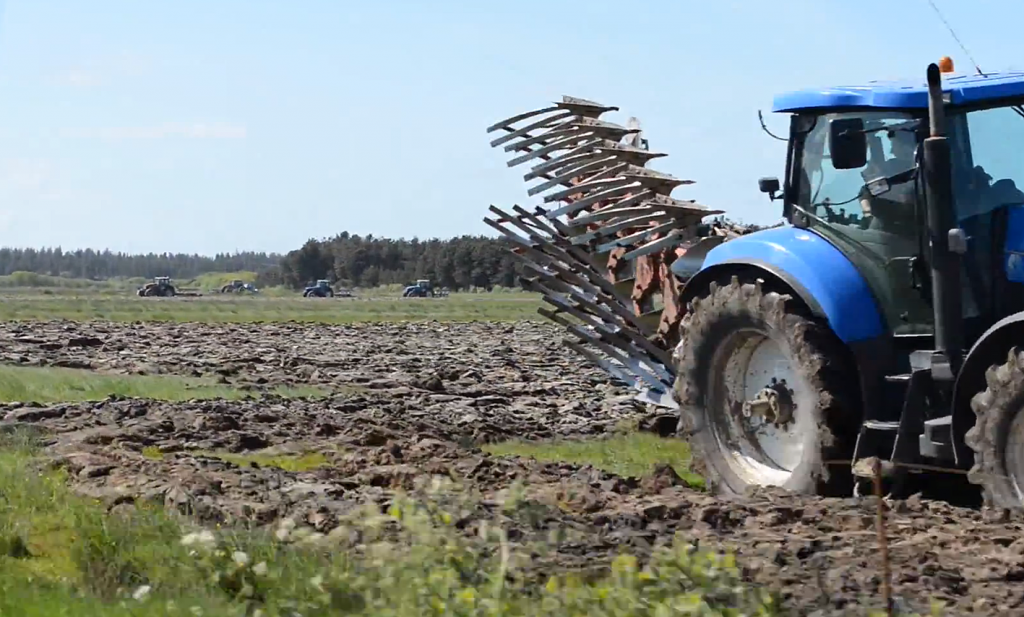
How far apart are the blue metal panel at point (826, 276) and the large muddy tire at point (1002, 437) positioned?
1.16 m

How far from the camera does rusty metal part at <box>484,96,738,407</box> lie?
1271 cm

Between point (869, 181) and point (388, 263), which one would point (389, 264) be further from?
point (869, 181)

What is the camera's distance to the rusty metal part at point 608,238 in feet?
41.7

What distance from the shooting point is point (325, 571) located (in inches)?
229

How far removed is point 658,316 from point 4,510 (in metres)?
6.25

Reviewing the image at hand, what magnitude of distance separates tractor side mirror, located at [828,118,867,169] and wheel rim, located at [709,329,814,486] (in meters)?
1.26

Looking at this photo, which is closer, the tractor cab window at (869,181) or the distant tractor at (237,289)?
the tractor cab window at (869,181)

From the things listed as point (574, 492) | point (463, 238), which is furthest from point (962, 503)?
point (463, 238)

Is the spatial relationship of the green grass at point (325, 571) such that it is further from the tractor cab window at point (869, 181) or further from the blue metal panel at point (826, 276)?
the tractor cab window at point (869, 181)

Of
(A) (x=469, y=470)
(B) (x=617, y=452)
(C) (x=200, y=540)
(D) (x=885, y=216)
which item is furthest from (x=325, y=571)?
(B) (x=617, y=452)

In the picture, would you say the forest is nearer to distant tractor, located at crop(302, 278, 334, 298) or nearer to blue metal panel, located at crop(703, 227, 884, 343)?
distant tractor, located at crop(302, 278, 334, 298)

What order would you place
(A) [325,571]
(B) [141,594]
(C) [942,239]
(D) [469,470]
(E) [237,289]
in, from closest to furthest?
(A) [325,571] → (B) [141,594] → (C) [942,239] → (D) [469,470] → (E) [237,289]

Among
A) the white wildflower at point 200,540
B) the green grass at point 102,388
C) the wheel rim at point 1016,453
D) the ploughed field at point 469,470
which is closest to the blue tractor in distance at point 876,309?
the wheel rim at point 1016,453

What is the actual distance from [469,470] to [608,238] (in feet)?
14.4
